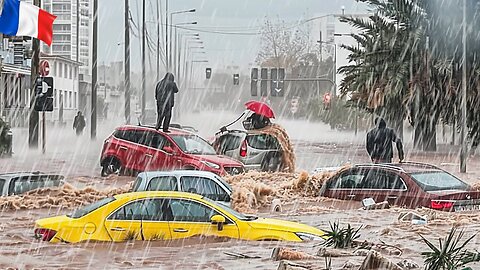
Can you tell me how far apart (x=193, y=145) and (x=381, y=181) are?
7.48 metres

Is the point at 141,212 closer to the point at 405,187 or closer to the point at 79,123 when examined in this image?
the point at 405,187

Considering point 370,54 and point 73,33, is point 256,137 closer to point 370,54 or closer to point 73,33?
point 370,54

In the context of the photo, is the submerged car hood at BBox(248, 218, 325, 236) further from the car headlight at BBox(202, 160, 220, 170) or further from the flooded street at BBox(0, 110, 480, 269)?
the car headlight at BBox(202, 160, 220, 170)

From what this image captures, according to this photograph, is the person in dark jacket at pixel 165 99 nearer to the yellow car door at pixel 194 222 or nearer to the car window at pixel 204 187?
the car window at pixel 204 187

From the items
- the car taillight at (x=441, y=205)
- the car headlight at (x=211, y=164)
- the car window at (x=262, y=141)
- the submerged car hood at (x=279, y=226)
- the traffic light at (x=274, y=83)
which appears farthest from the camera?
the traffic light at (x=274, y=83)

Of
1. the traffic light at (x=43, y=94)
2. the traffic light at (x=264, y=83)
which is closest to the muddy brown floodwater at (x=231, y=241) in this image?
the traffic light at (x=43, y=94)

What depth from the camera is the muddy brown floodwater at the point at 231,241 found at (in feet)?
36.1

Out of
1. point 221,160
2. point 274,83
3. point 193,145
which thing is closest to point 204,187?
point 221,160

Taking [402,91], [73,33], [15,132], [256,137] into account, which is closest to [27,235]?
[256,137]

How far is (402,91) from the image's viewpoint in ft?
131

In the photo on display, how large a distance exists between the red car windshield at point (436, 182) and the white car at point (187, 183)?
11.1ft

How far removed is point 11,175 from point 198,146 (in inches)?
262

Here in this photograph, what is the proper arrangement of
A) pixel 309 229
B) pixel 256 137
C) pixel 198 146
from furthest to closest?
pixel 256 137 < pixel 198 146 < pixel 309 229

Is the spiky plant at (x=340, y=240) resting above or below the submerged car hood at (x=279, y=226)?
above
